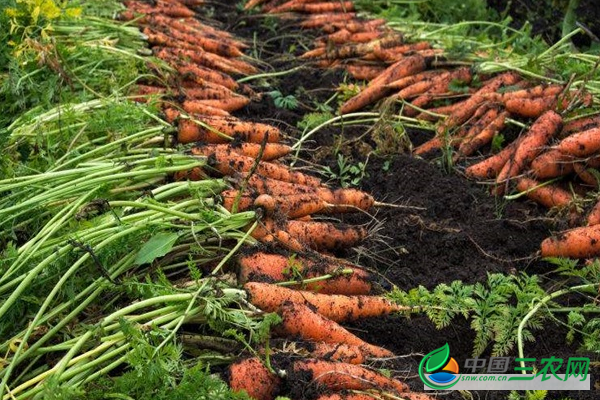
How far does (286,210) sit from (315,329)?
811 millimetres

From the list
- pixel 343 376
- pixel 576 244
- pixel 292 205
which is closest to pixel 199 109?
pixel 292 205

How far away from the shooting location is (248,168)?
4.02 m

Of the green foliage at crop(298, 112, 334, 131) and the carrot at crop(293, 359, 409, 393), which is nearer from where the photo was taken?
the carrot at crop(293, 359, 409, 393)

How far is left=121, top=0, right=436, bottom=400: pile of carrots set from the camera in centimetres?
291

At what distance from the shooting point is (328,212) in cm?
413

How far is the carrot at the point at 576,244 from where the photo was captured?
3.84 metres

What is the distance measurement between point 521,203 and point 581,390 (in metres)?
1.51

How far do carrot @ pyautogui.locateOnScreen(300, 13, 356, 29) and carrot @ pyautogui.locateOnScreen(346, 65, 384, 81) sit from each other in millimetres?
903

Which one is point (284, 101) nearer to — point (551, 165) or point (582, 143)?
Result: point (551, 165)

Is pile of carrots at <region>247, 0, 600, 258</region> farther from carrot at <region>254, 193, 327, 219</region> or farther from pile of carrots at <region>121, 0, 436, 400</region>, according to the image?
carrot at <region>254, 193, 327, 219</region>

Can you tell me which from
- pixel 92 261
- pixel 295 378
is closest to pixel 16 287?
pixel 92 261

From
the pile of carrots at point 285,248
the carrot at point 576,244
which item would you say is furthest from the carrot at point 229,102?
the carrot at point 576,244

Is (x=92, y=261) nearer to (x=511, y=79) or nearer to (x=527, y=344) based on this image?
(x=527, y=344)

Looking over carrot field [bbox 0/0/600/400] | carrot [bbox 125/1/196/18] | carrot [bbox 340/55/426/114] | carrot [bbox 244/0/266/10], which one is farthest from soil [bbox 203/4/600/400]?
carrot [bbox 244/0/266/10]
